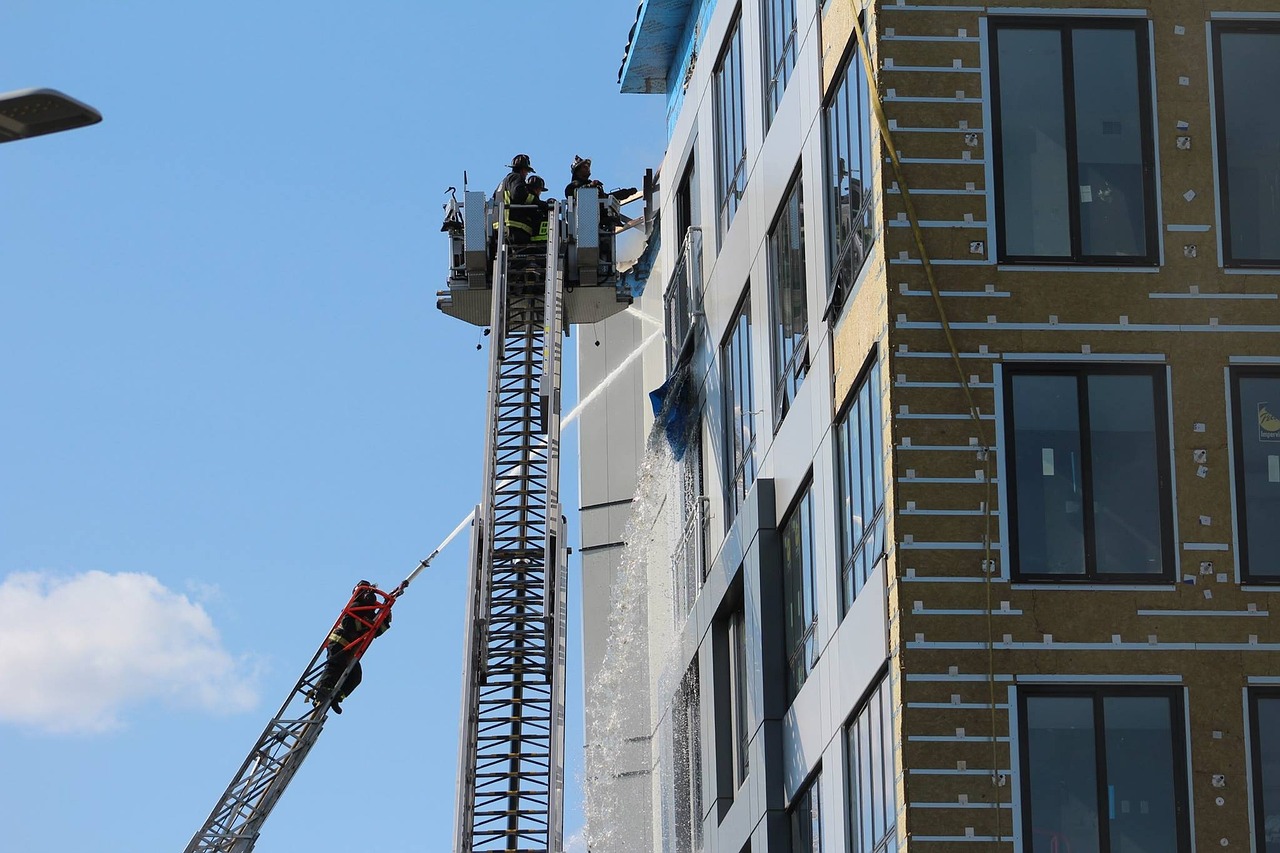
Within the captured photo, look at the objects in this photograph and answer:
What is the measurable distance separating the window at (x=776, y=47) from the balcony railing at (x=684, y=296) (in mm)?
6884

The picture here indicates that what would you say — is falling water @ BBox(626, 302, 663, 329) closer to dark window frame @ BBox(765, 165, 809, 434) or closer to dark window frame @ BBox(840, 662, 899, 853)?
dark window frame @ BBox(765, 165, 809, 434)

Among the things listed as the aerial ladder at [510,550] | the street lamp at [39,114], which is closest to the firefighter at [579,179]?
the aerial ladder at [510,550]

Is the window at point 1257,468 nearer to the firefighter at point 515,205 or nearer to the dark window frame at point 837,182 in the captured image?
the dark window frame at point 837,182

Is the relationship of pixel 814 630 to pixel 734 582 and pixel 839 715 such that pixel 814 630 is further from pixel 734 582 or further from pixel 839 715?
pixel 734 582

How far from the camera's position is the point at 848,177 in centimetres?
2981

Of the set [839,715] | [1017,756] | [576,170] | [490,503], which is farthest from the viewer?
[576,170]

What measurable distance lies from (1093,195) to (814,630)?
7.30 meters

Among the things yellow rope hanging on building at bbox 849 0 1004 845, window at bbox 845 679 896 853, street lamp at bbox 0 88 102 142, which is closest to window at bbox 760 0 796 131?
yellow rope hanging on building at bbox 849 0 1004 845

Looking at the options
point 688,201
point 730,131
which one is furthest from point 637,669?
point 730,131

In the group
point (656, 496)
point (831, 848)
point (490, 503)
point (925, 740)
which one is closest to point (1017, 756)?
point (925, 740)

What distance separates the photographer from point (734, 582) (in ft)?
123

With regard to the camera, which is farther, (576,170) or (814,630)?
(576,170)

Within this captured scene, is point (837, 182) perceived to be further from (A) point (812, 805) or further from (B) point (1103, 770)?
(B) point (1103, 770)

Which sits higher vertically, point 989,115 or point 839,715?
point 989,115
